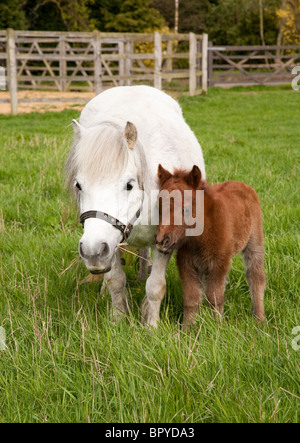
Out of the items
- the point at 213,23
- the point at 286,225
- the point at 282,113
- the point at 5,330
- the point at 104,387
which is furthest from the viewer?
the point at 213,23

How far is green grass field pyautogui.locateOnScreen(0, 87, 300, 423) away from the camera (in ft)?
7.36

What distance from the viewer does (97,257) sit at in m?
2.52

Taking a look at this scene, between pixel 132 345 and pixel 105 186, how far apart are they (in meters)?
0.80

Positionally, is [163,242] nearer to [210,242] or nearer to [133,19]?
[210,242]

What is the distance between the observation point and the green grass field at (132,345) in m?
Result: 2.24

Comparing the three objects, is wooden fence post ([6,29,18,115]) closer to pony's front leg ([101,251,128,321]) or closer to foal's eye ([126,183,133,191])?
pony's front leg ([101,251,128,321])

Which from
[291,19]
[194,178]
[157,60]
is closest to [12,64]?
[157,60]

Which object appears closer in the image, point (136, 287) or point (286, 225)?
point (136, 287)

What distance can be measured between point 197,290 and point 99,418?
108 cm

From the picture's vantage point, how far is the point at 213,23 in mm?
40250
